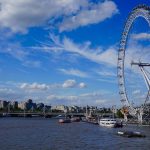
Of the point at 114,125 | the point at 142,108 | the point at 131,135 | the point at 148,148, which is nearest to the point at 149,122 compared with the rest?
the point at 142,108

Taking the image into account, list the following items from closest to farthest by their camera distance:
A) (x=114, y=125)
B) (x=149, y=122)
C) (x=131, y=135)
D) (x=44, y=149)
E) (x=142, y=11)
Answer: (x=44, y=149) → (x=131, y=135) → (x=142, y=11) → (x=114, y=125) → (x=149, y=122)

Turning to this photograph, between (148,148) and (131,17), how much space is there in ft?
142

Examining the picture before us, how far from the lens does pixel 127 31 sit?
98.6 metres

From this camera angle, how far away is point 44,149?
53031 millimetres

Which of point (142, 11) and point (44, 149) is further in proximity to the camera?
point (142, 11)

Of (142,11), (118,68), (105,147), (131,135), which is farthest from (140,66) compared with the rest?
(105,147)

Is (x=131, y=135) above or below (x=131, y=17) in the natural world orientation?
below

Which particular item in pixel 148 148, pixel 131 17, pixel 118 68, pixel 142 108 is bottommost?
pixel 148 148

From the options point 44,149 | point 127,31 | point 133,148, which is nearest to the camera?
point 44,149

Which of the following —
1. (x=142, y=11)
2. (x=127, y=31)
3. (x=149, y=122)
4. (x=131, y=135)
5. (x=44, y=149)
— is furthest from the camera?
(x=149, y=122)

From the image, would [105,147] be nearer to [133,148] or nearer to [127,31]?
[133,148]

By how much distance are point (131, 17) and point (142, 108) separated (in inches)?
1677

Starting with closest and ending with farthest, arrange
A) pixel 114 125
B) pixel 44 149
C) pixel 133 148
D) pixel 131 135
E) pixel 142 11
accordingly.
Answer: pixel 44 149 → pixel 133 148 → pixel 131 135 → pixel 142 11 → pixel 114 125

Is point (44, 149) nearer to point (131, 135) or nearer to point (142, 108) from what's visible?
point (131, 135)
